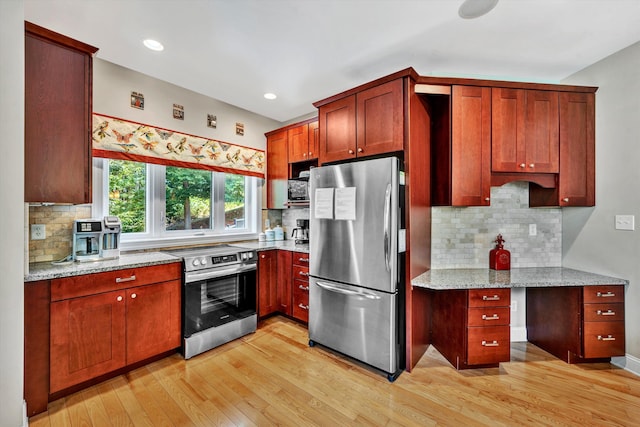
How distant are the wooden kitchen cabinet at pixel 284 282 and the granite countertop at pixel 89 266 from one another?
1.21 metres

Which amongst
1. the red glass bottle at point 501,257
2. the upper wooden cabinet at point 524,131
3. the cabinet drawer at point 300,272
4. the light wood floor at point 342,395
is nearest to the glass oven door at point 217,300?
the light wood floor at point 342,395

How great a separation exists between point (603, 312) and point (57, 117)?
4.52m

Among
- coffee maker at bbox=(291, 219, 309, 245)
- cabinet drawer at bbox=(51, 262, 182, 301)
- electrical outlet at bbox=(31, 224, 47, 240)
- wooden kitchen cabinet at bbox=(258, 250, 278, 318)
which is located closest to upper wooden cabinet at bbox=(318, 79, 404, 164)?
coffee maker at bbox=(291, 219, 309, 245)

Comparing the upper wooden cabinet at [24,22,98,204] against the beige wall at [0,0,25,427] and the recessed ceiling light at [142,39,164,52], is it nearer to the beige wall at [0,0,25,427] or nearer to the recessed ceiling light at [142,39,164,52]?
the recessed ceiling light at [142,39,164,52]

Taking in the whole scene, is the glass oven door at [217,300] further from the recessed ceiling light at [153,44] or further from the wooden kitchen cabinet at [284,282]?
the recessed ceiling light at [153,44]

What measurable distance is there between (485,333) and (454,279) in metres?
0.49

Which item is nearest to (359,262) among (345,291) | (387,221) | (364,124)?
(345,291)

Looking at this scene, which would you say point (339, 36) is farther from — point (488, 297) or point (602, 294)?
point (602, 294)

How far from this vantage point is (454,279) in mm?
2328

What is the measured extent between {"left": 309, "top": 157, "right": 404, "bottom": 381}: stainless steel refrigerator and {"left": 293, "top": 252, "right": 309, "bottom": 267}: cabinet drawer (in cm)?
39

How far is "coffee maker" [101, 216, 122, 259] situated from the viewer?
2319mm

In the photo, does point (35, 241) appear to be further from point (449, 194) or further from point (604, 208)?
point (604, 208)

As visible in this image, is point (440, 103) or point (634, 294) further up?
point (440, 103)

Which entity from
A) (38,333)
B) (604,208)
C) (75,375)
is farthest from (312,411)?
(604,208)
